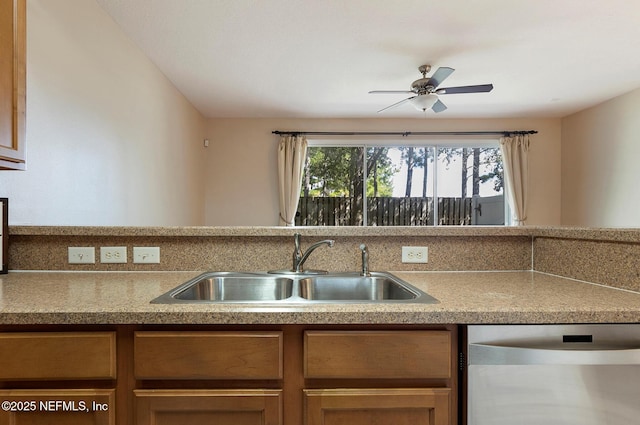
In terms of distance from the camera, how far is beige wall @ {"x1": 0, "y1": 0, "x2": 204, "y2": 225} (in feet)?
5.54

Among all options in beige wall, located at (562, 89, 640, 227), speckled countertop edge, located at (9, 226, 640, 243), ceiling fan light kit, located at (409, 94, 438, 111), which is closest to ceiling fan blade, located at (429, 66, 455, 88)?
ceiling fan light kit, located at (409, 94, 438, 111)

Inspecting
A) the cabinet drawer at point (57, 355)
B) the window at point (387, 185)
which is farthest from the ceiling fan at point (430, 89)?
the cabinet drawer at point (57, 355)

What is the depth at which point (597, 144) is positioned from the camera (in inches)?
176

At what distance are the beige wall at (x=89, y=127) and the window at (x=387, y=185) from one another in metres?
2.24

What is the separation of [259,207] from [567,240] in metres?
4.18

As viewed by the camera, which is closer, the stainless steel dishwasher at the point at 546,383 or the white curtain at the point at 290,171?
the stainless steel dishwasher at the point at 546,383

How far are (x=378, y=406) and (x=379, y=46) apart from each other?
282 cm

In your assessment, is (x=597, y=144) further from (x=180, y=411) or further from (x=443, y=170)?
(x=180, y=411)

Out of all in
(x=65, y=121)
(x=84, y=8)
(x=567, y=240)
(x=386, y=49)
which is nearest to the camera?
(x=567, y=240)

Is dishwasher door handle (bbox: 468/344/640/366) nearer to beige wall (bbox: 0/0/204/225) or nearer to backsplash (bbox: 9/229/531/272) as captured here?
backsplash (bbox: 9/229/531/272)

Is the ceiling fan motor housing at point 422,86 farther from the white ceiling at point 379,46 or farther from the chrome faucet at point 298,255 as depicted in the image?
the chrome faucet at point 298,255

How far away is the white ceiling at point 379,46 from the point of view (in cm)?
238

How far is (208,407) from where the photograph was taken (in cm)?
88

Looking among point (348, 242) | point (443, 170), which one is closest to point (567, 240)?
point (348, 242)
